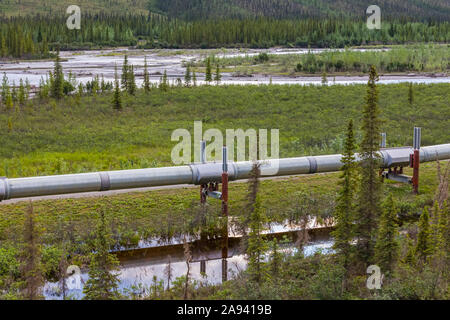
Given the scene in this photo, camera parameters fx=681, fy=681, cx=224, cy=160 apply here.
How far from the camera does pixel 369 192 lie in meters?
16.1

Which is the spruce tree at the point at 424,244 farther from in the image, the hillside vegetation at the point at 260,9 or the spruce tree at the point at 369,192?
the hillside vegetation at the point at 260,9

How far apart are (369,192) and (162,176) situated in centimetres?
662

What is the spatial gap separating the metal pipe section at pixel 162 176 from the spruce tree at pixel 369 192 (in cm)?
Answer: 282

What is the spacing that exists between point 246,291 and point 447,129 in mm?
24391

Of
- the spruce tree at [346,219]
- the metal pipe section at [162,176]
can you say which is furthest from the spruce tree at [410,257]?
the metal pipe section at [162,176]

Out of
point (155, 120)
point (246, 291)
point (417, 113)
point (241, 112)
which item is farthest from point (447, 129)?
point (246, 291)

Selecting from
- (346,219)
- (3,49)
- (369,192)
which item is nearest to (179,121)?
(369,192)

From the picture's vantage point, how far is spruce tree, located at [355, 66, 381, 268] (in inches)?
613

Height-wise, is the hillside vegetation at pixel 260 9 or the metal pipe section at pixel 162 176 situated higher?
the hillside vegetation at pixel 260 9

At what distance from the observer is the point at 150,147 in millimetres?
30281

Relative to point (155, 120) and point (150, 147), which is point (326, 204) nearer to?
point (150, 147)

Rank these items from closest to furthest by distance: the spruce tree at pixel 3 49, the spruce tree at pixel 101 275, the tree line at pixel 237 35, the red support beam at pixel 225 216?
the spruce tree at pixel 101 275
the red support beam at pixel 225 216
the spruce tree at pixel 3 49
the tree line at pixel 237 35

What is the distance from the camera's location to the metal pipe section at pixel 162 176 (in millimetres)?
18609
